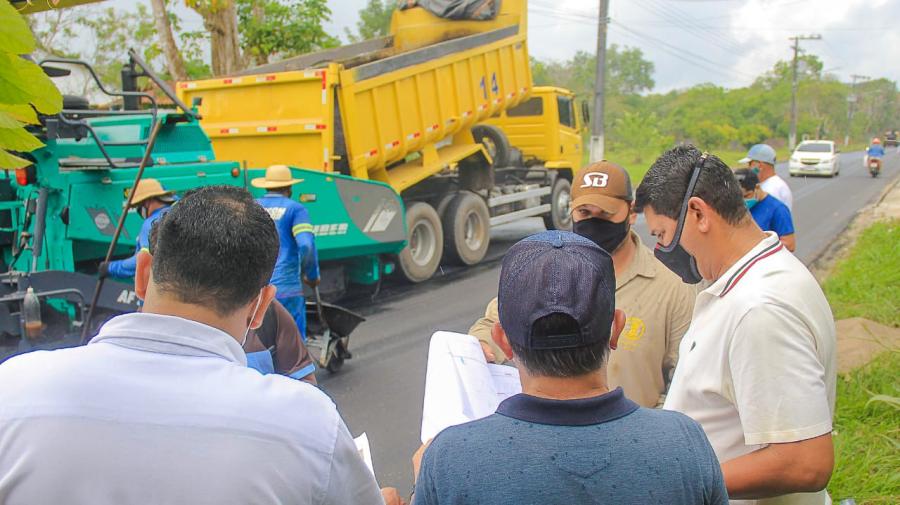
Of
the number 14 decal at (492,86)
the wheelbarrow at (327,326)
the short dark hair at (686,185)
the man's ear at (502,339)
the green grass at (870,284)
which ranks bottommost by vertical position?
the green grass at (870,284)

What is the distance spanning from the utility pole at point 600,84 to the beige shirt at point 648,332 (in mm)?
16570

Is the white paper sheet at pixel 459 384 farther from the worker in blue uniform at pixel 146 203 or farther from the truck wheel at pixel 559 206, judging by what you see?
the truck wheel at pixel 559 206

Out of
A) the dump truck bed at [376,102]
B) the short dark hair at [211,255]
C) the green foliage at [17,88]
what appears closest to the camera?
the green foliage at [17,88]

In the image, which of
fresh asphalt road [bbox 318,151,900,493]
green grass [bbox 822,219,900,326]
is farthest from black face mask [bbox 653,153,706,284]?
green grass [bbox 822,219,900,326]

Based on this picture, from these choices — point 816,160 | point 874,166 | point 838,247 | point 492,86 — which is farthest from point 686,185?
point 874,166

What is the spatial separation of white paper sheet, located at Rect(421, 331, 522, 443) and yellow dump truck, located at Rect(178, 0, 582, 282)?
517 centimetres

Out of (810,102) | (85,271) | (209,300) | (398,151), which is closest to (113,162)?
(85,271)

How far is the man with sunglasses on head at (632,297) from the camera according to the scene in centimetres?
239

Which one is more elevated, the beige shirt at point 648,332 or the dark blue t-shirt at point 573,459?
the dark blue t-shirt at point 573,459

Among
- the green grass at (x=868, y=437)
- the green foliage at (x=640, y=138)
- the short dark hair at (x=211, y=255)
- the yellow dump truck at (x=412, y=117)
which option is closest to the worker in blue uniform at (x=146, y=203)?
the yellow dump truck at (x=412, y=117)

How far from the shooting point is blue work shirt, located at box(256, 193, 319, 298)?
4.95m

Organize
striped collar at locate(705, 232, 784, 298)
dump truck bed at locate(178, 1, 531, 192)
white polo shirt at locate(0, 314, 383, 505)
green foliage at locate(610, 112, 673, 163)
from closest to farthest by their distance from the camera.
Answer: white polo shirt at locate(0, 314, 383, 505), striped collar at locate(705, 232, 784, 298), dump truck bed at locate(178, 1, 531, 192), green foliage at locate(610, 112, 673, 163)

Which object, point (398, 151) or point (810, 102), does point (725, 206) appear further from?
point (810, 102)

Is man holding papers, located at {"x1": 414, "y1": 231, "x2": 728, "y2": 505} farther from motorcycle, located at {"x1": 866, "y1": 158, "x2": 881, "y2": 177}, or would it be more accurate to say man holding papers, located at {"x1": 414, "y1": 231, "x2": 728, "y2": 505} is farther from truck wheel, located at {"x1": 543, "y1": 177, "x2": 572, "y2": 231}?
motorcycle, located at {"x1": 866, "y1": 158, "x2": 881, "y2": 177}
